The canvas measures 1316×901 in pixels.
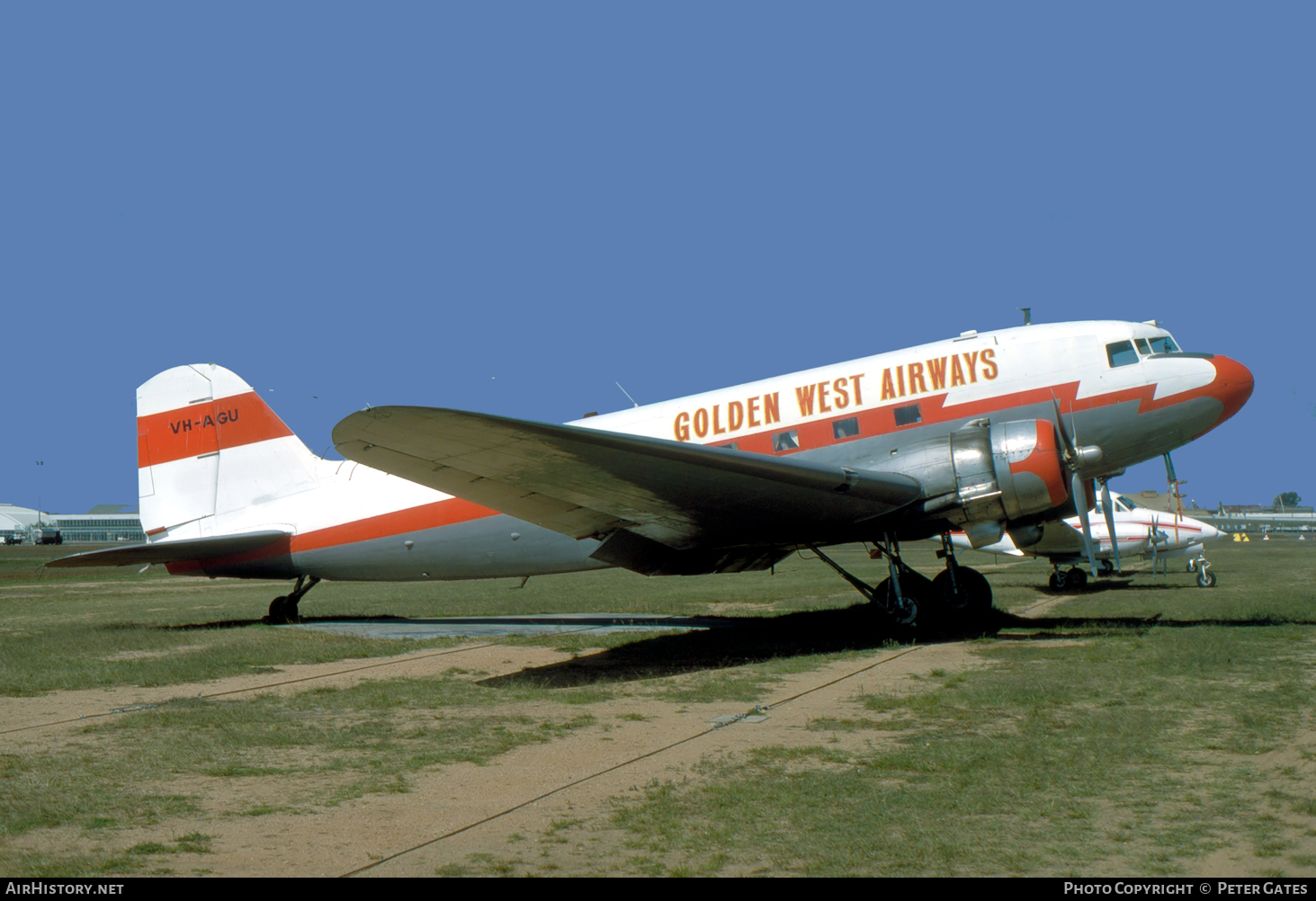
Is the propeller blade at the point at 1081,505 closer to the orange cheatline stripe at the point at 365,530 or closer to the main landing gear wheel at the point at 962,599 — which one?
the main landing gear wheel at the point at 962,599

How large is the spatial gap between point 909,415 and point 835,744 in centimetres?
705

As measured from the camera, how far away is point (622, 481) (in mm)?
9945

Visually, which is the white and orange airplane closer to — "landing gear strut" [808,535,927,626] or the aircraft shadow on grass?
"landing gear strut" [808,535,927,626]

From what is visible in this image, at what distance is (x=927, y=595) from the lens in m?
12.9

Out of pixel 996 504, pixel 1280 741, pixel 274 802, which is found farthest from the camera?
pixel 996 504

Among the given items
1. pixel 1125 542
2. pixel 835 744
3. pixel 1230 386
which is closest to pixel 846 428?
pixel 1230 386

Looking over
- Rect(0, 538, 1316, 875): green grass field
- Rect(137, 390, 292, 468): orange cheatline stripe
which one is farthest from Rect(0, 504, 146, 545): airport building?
Rect(0, 538, 1316, 875): green grass field

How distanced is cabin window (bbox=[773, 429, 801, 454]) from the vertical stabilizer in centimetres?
832

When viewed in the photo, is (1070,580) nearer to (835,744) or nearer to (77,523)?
(835,744)

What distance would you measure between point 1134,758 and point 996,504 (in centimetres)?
593

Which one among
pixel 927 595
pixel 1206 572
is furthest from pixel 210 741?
pixel 1206 572

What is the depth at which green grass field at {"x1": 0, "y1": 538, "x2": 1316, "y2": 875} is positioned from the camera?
416cm

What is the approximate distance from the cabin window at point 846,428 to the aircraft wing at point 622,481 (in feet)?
4.88
